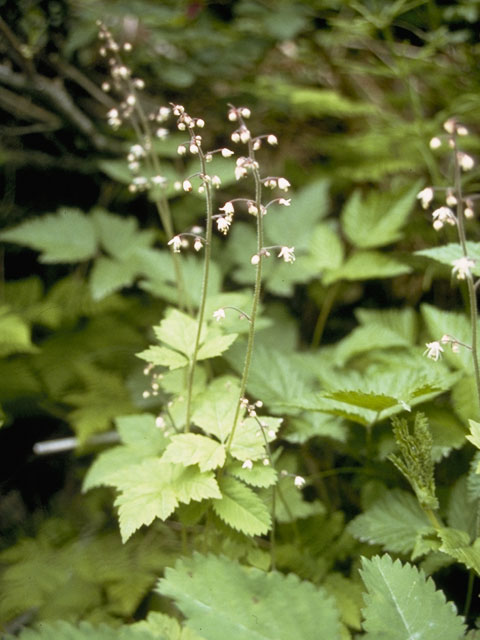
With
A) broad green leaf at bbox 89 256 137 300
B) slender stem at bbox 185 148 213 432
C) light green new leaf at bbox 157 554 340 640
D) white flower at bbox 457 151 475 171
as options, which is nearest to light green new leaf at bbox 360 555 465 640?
light green new leaf at bbox 157 554 340 640

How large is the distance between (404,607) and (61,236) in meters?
1.81

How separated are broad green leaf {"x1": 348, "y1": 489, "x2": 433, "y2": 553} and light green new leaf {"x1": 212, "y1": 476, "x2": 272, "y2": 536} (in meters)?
0.31

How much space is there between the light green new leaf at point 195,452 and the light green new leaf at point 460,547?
501 mm

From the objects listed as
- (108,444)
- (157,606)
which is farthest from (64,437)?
(157,606)

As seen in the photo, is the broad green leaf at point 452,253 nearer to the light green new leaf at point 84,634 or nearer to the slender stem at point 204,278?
the slender stem at point 204,278

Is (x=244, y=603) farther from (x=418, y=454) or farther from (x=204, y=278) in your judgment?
(x=204, y=278)

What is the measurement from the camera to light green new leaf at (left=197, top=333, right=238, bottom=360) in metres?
1.31

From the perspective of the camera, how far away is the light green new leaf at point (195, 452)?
3.80ft

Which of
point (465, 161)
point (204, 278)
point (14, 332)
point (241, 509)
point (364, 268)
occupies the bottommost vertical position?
point (14, 332)

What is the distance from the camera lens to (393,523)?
1330 millimetres

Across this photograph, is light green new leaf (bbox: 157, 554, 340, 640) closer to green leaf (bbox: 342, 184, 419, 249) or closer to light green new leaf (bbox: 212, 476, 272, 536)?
light green new leaf (bbox: 212, 476, 272, 536)

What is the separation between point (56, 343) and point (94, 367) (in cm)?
23

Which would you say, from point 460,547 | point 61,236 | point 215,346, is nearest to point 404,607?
point 460,547

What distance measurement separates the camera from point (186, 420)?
4.42 ft
